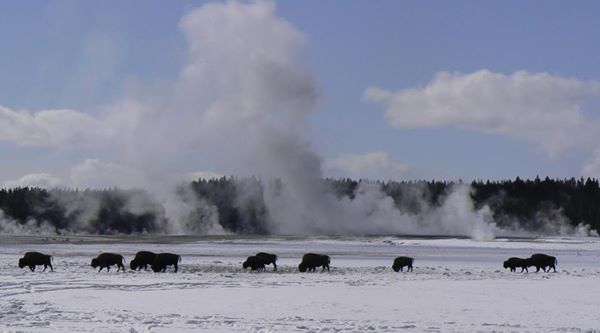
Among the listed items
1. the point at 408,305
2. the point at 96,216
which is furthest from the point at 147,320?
the point at 96,216

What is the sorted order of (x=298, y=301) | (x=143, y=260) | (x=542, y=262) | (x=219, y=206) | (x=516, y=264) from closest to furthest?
(x=298, y=301), (x=516, y=264), (x=143, y=260), (x=542, y=262), (x=219, y=206)

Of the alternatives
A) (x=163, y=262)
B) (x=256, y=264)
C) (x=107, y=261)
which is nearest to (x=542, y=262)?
(x=256, y=264)

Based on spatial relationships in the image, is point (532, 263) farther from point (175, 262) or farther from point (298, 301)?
point (298, 301)

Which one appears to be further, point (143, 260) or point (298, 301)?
point (143, 260)

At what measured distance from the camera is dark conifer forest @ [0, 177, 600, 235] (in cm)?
15038

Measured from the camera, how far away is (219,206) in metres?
162

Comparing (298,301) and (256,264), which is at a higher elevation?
(256,264)

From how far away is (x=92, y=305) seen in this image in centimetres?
2250

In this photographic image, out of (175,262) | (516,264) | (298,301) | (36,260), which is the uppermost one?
(36,260)

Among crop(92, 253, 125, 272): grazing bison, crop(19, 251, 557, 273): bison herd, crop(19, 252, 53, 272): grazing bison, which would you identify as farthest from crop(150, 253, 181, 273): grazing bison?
crop(19, 252, 53, 272): grazing bison

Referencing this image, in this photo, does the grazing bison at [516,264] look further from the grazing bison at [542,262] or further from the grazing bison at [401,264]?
the grazing bison at [401,264]

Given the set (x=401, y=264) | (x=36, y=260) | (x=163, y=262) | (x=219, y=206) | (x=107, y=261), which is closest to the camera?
(x=163, y=262)

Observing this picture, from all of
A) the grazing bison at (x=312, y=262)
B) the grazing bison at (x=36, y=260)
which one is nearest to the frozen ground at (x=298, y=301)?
the grazing bison at (x=36, y=260)

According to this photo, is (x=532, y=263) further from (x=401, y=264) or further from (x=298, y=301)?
(x=298, y=301)
